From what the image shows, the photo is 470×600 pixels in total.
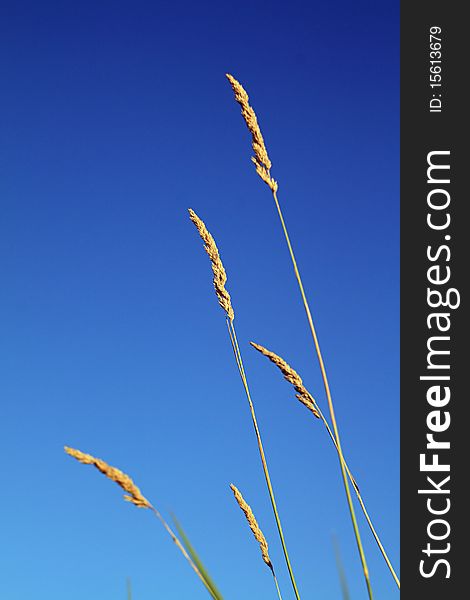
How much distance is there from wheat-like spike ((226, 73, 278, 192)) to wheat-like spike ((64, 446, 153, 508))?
0.88 m

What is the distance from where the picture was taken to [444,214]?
2.77 m

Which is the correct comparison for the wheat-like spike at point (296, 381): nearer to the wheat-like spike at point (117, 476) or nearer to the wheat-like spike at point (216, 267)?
the wheat-like spike at point (216, 267)

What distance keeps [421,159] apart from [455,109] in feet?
0.97

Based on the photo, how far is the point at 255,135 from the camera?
184 centimetres

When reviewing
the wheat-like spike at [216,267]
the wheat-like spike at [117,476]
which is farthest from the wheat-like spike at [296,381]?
the wheat-like spike at [117,476]

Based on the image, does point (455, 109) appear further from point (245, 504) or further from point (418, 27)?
point (245, 504)

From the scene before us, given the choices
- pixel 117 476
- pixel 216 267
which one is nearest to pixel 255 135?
pixel 216 267

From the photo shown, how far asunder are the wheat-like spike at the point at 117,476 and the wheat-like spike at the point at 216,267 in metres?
0.78

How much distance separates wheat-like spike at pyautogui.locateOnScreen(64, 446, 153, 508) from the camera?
123 cm

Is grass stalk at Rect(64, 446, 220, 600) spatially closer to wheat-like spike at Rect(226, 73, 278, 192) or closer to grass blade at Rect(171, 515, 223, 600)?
grass blade at Rect(171, 515, 223, 600)

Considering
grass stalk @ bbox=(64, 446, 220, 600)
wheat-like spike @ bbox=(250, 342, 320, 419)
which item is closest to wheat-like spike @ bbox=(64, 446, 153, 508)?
grass stalk @ bbox=(64, 446, 220, 600)

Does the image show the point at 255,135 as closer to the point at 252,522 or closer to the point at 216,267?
the point at 216,267

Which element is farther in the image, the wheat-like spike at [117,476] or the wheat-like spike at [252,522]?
the wheat-like spike at [252,522]

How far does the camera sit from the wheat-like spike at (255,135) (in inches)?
69.7
